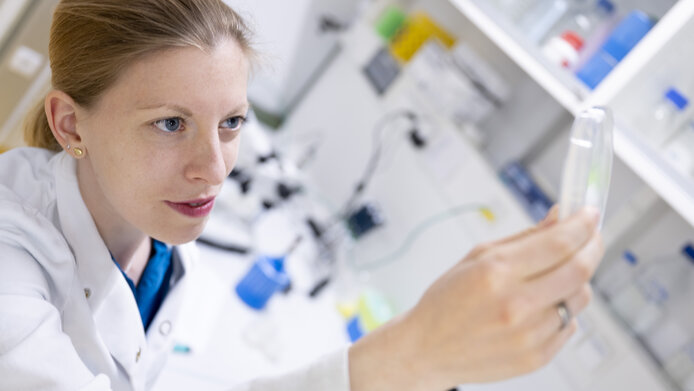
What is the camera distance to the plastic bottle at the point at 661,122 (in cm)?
117

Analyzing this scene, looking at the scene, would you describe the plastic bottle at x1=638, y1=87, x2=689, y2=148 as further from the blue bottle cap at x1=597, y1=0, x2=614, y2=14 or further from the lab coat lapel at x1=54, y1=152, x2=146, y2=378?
the lab coat lapel at x1=54, y1=152, x2=146, y2=378

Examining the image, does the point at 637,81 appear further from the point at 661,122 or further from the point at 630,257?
the point at 630,257

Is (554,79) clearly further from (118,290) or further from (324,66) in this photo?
(324,66)

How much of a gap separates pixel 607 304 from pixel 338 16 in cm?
202

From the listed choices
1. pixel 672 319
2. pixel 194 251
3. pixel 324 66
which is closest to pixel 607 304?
pixel 672 319

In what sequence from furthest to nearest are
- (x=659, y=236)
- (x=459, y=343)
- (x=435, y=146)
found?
(x=435, y=146), (x=659, y=236), (x=459, y=343)

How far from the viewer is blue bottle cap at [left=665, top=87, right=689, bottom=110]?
1126 mm

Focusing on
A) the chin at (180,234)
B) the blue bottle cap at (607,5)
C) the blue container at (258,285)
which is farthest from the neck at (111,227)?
the blue bottle cap at (607,5)

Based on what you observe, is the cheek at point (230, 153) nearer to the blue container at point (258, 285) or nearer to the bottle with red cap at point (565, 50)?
the blue container at point (258, 285)

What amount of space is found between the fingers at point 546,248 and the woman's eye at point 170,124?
526 mm

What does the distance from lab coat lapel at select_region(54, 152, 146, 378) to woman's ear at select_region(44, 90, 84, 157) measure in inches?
3.7

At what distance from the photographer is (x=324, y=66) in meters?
2.74

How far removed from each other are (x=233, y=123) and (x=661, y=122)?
41.7 inches

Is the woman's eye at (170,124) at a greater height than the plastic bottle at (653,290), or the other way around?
the plastic bottle at (653,290)
